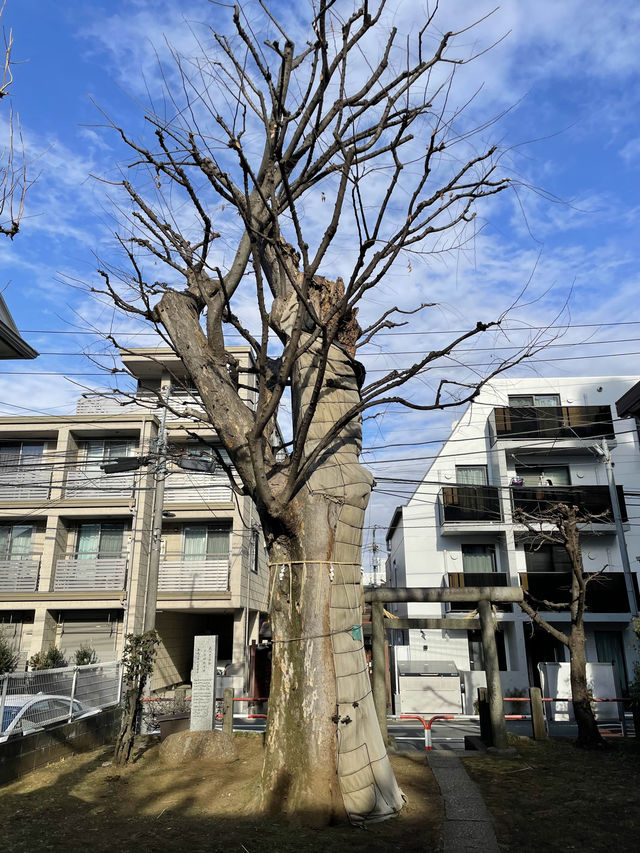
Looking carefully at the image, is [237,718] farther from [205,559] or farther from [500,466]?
[500,466]

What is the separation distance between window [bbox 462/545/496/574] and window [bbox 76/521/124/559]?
547 inches

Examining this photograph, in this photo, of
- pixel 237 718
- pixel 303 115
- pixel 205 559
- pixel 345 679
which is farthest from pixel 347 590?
pixel 205 559

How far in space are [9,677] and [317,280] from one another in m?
7.06

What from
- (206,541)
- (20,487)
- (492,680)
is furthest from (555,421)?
(20,487)

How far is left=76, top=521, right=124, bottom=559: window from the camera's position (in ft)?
73.8

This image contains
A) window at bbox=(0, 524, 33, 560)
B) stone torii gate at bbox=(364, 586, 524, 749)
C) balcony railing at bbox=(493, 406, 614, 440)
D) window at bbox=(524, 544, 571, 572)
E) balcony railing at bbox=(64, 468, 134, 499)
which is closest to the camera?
stone torii gate at bbox=(364, 586, 524, 749)

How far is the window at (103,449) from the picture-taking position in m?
23.4

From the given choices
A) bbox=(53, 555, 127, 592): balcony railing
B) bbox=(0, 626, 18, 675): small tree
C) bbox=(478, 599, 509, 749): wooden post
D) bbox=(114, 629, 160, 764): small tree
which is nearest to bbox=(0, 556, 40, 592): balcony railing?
bbox=(53, 555, 127, 592): balcony railing

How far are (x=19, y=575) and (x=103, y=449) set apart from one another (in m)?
5.25

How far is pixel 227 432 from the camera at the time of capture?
22.2 feet

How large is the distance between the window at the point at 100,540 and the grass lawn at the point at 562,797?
16344mm

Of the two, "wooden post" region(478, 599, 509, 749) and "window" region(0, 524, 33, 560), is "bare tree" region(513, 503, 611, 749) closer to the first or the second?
"wooden post" region(478, 599, 509, 749)

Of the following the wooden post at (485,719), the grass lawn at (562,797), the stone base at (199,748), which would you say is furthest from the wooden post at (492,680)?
the stone base at (199,748)

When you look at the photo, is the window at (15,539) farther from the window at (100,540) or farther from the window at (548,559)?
the window at (548,559)
